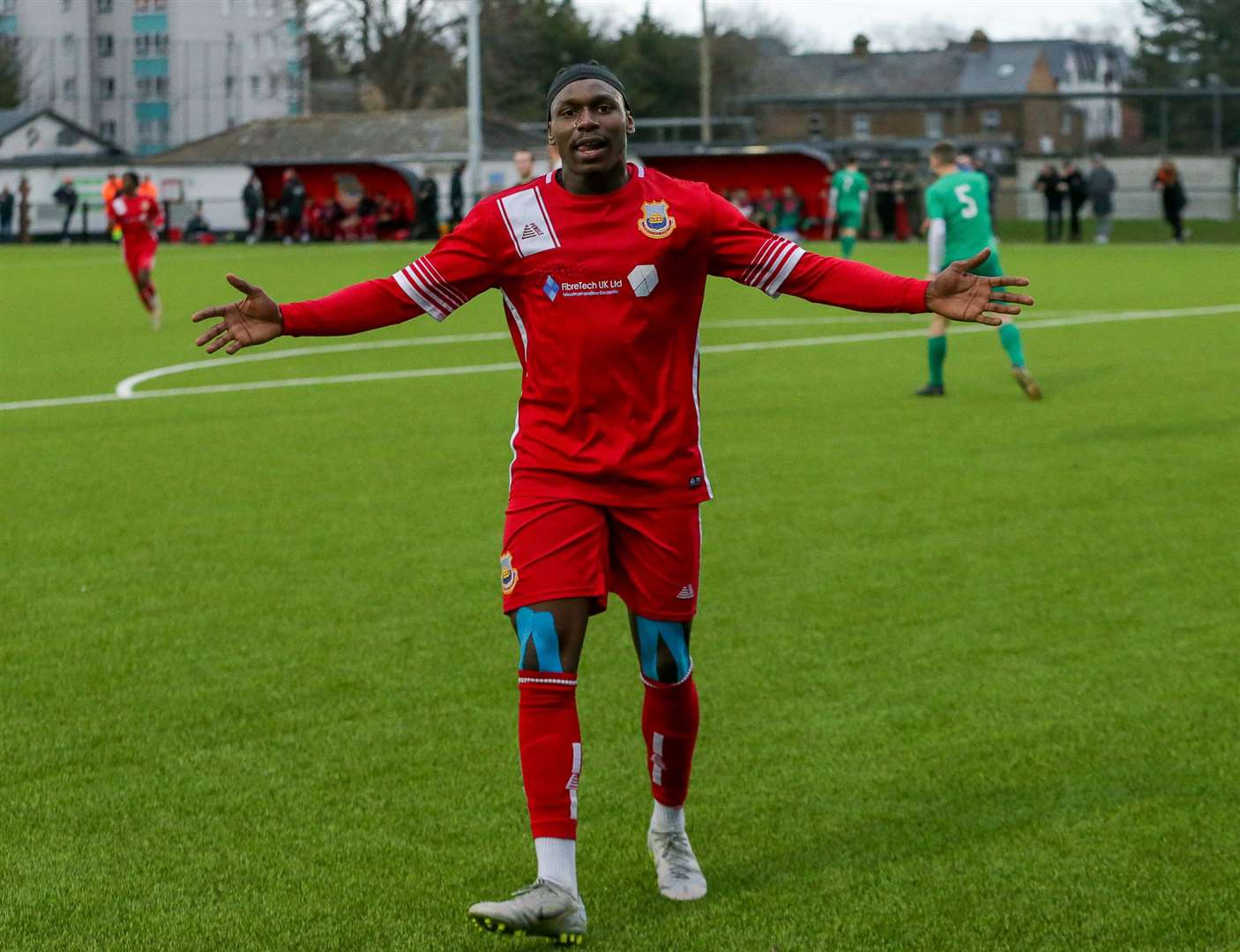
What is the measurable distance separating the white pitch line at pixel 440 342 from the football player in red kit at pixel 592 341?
490 inches

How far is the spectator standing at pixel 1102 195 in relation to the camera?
48000 mm

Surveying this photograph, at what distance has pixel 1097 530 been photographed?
33.8 ft

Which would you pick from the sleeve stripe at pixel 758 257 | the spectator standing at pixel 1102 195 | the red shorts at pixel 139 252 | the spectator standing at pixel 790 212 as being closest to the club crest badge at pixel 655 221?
the sleeve stripe at pixel 758 257

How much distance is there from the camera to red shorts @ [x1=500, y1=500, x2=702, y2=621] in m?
4.80

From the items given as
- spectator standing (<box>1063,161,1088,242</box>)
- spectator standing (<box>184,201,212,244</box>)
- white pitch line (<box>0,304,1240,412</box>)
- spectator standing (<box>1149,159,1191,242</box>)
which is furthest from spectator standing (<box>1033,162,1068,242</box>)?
spectator standing (<box>184,201,212,244</box>)

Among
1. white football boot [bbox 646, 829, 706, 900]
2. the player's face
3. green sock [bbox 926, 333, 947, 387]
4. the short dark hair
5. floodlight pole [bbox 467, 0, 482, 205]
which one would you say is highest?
floodlight pole [bbox 467, 0, 482, 205]

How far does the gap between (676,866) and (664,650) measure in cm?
57

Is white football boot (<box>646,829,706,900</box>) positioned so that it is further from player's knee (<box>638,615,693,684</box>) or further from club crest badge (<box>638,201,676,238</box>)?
club crest badge (<box>638,201,676,238</box>)

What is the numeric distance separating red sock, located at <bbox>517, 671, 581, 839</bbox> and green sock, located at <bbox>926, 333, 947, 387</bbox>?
38.3 feet

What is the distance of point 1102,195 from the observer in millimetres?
48125

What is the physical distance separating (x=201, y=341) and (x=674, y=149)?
50.7 metres

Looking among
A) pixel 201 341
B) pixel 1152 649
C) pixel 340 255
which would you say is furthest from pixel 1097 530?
pixel 340 255

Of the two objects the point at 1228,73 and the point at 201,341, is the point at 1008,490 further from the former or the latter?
the point at 1228,73

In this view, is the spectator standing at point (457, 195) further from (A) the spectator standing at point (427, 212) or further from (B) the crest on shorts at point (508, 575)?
(B) the crest on shorts at point (508, 575)
